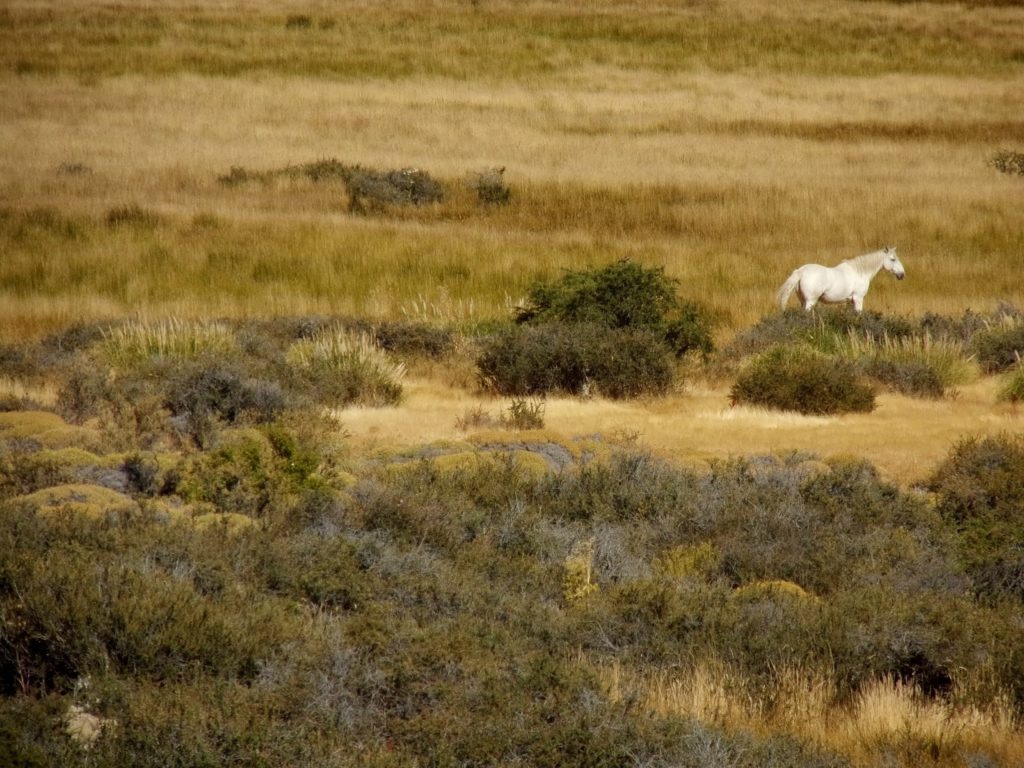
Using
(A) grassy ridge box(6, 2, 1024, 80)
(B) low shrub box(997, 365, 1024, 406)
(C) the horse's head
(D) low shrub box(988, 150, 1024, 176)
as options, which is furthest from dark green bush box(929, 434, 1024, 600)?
(A) grassy ridge box(6, 2, 1024, 80)

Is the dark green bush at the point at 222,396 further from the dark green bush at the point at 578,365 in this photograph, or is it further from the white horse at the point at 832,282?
the white horse at the point at 832,282

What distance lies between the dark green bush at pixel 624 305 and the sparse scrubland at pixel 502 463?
0.05 m

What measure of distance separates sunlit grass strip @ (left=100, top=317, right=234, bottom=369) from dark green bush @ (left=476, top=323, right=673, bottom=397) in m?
2.95

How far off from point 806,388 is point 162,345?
6846 mm

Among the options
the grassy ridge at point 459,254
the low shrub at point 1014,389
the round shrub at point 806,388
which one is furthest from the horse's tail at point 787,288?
the low shrub at point 1014,389

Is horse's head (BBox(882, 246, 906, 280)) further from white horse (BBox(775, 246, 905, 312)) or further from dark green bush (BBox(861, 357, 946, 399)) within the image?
dark green bush (BBox(861, 357, 946, 399))

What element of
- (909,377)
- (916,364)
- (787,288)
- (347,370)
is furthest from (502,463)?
(787,288)

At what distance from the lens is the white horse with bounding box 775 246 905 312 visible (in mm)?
18406

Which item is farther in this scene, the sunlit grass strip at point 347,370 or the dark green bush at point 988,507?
the sunlit grass strip at point 347,370

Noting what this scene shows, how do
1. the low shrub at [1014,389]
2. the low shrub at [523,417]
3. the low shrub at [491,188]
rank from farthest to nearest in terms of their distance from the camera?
the low shrub at [491,188] < the low shrub at [1014,389] < the low shrub at [523,417]

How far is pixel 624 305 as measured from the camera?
56.0 ft

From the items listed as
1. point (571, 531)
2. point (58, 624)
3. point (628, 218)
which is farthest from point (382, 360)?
point (628, 218)

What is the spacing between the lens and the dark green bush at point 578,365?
14.9m

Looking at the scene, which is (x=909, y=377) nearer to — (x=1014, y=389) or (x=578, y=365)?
(x=1014, y=389)
